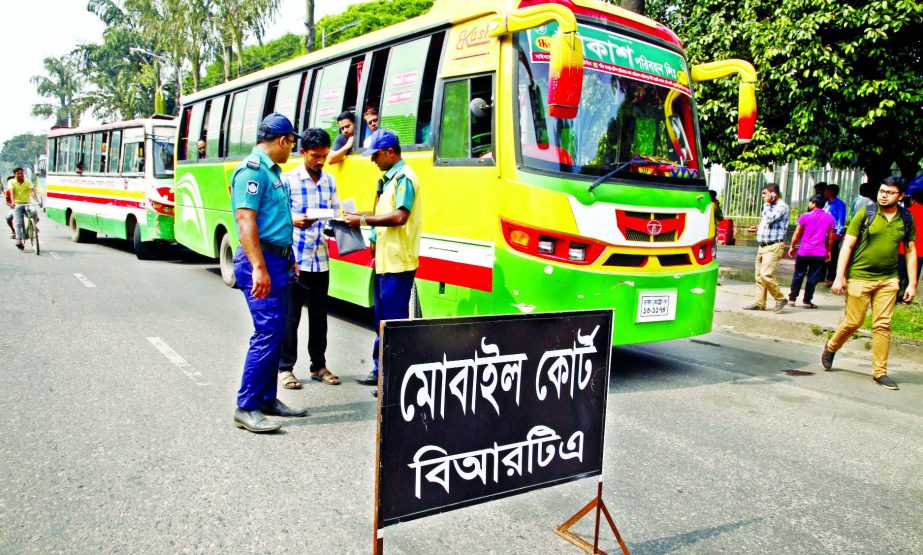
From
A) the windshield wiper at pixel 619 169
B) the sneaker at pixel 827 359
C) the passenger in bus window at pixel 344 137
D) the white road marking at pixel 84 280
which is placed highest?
the passenger in bus window at pixel 344 137

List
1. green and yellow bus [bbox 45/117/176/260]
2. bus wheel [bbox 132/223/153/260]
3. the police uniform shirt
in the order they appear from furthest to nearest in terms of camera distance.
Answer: bus wheel [bbox 132/223/153/260] < green and yellow bus [bbox 45/117/176/260] < the police uniform shirt

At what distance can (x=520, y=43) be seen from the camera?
5797 mm

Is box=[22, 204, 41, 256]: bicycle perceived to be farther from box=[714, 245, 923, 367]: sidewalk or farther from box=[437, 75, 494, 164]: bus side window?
box=[714, 245, 923, 367]: sidewalk

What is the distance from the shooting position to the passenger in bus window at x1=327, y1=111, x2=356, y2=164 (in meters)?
7.77

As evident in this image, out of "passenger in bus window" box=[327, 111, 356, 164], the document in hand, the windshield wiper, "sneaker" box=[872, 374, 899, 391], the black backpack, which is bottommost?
"sneaker" box=[872, 374, 899, 391]

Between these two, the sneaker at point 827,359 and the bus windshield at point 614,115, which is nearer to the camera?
the bus windshield at point 614,115

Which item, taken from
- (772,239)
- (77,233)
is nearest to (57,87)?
(77,233)

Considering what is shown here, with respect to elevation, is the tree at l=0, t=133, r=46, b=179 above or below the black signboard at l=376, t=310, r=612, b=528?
above

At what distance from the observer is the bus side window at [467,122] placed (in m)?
6.01

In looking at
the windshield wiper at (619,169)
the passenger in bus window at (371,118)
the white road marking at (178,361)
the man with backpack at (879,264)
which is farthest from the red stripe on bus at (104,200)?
the man with backpack at (879,264)

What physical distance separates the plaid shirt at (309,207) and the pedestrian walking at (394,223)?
491 millimetres

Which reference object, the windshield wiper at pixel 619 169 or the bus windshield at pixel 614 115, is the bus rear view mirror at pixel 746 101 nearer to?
the bus windshield at pixel 614 115

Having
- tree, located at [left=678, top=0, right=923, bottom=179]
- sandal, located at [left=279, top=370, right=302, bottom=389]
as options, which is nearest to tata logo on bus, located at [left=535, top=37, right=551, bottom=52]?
sandal, located at [left=279, top=370, right=302, bottom=389]

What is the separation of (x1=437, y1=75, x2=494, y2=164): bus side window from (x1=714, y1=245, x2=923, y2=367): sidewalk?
4.97m
